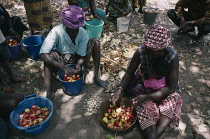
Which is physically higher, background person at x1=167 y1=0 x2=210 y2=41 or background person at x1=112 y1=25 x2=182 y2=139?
background person at x1=167 y1=0 x2=210 y2=41

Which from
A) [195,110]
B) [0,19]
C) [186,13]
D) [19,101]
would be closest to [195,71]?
[195,110]

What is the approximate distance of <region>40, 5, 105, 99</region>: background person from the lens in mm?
2966

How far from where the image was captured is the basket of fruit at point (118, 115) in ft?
8.69

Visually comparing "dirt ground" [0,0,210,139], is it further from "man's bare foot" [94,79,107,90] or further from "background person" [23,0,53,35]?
"background person" [23,0,53,35]

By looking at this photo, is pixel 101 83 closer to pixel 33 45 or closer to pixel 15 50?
pixel 33 45

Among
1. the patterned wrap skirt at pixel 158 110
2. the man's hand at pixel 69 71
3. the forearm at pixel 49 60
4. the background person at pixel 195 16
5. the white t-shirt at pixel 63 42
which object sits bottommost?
the patterned wrap skirt at pixel 158 110

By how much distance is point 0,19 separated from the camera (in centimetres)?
396

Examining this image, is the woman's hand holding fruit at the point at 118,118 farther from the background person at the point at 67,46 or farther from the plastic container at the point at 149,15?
the plastic container at the point at 149,15

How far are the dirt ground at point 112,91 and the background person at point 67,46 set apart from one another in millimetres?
547

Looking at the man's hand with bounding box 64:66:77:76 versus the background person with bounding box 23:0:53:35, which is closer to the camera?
the man's hand with bounding box 64:66:77:76

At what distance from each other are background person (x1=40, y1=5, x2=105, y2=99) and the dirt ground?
0.55 metres

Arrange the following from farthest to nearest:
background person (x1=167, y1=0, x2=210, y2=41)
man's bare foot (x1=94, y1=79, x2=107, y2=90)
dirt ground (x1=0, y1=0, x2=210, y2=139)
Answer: background person (x1=167, y1=0, x2=210, y2=41)
man's bare foot (x1=94, y1=79, x2=107, y2=90)
dirt ground (x1=0, y1=0, x2=210, y2=139)

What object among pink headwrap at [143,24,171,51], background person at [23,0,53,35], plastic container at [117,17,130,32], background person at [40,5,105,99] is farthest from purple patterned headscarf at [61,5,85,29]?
plastic container at [117,17,130,32]

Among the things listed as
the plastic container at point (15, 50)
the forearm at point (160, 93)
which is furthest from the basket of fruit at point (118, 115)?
the plastic container at point (15, 50)
